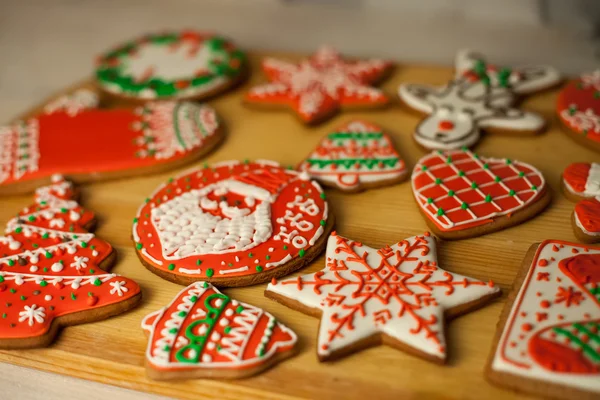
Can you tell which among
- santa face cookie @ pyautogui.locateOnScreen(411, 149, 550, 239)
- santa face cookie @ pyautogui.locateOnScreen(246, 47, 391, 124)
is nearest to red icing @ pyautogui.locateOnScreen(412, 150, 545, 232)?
santa face cookie @ pyautogui.locateOnScreen(411, 149, 550, 239)

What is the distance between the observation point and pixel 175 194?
51.6 inches

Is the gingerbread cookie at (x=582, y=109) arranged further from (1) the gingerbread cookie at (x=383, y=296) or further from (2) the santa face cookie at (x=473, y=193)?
(1) the gingerbread cookie at (x=383, y=296)

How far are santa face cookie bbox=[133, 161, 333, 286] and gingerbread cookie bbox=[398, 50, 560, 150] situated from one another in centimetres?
34

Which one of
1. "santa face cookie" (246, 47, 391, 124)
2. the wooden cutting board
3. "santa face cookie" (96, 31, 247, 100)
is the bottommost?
the wooden cutting board

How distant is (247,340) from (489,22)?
149 centimetres

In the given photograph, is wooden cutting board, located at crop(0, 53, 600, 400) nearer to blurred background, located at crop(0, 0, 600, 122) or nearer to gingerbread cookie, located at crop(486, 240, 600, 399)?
gingerbread cookie, located at crop(486, 240, 600, 399)

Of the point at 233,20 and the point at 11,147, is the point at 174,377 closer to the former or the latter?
the point at 11,147

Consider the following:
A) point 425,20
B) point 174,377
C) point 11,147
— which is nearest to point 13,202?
point 11,147

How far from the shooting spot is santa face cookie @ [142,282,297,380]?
3.18 feet

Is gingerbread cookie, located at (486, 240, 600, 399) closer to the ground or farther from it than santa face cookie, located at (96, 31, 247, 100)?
closer to the ground

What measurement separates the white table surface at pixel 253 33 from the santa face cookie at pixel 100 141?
38cm

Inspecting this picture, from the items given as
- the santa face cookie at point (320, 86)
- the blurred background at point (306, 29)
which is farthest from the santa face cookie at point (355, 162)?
the blurred background at point (306, 29)

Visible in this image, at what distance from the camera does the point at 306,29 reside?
7.06 feet

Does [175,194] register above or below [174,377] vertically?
above
